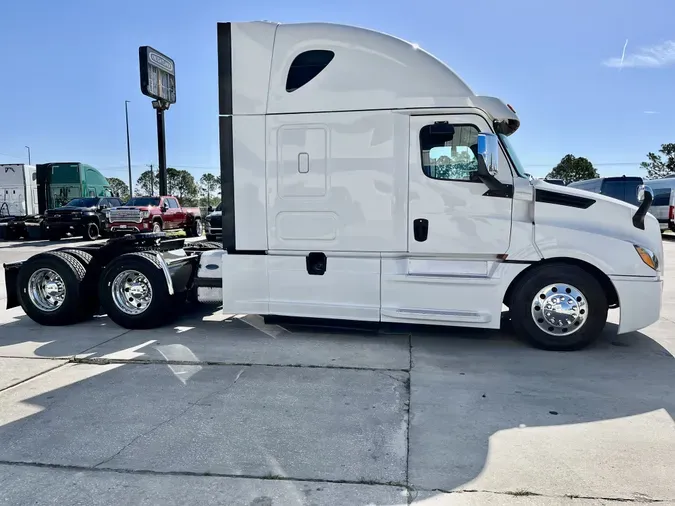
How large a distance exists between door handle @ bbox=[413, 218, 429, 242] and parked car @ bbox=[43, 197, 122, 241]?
18.9m

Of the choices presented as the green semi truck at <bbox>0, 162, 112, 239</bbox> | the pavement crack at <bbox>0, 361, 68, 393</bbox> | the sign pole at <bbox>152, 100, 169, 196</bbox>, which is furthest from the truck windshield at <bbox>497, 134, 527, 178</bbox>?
the green semi truck at <bbox>0, 162, 112, 239</bbox>

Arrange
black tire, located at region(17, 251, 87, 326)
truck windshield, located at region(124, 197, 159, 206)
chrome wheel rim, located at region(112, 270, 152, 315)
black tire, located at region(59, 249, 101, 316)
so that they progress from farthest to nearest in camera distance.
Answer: truck windshield, located at region(124, 197, 159, 206)
black tire, located at region(59, 249, 101, 316)
black tire, located at region(17, 251, 87, 326)
chrome wheel rim, located at region(112, 270, 152, 315)

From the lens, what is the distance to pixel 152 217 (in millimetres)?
19531

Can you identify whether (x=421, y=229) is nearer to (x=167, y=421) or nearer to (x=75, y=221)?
(x=167, y=421)

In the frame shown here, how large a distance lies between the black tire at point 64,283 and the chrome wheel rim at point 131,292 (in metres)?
0.57

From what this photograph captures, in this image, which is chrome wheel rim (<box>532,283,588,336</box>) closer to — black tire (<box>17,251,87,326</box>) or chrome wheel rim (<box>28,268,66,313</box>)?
black tire (<box>17,251,87,326</box>)

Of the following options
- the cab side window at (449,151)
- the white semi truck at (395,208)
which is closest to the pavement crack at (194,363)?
the white semi truck at (395,208)

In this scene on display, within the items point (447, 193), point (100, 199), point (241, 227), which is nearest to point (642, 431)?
point (447, 193)

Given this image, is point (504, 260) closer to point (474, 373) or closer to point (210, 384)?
point (474, 373)

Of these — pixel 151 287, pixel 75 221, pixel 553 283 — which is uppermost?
pixel 75 221

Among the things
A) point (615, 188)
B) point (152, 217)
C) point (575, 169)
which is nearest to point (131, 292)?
point (152, 217)

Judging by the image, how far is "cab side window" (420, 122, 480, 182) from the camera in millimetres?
5266

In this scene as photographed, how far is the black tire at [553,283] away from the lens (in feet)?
17.1

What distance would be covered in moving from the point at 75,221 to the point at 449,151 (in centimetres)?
1946
